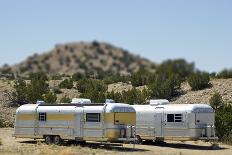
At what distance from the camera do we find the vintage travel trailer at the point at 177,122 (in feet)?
89.4

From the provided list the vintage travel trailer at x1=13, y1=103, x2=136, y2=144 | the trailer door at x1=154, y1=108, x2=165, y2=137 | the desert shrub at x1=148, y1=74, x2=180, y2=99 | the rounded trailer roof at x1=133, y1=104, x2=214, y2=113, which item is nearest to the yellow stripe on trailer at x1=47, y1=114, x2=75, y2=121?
the vintage travel trailer at x1=13, y1=103, x2=136, y2=144

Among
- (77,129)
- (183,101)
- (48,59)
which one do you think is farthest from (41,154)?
(48,59)

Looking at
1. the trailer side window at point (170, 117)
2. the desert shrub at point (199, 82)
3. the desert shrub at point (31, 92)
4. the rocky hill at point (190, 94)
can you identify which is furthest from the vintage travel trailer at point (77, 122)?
the desert shrub at point (199, 82)

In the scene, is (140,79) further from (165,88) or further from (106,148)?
(106,148)

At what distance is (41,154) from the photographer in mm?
23250

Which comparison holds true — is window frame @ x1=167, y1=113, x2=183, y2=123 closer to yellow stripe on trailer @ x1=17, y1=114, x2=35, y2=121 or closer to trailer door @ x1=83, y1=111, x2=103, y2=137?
trailer door @ x1=83, y1=111, x2=103, y2=137

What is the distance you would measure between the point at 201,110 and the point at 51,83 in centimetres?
3158

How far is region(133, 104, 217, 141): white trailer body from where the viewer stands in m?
27.2

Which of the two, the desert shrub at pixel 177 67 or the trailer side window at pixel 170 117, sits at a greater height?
the desert shrub at pixel 177 67

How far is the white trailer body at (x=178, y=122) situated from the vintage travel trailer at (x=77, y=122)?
2010 millimetres

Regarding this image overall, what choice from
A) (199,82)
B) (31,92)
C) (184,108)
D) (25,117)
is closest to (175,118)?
(184,108)

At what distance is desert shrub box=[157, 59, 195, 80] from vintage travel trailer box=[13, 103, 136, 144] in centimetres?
2767

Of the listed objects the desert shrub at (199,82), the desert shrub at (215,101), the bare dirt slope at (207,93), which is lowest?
the desert shrub at (215,101)

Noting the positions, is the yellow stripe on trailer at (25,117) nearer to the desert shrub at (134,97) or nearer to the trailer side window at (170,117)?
the trailer side window at (170,117)
